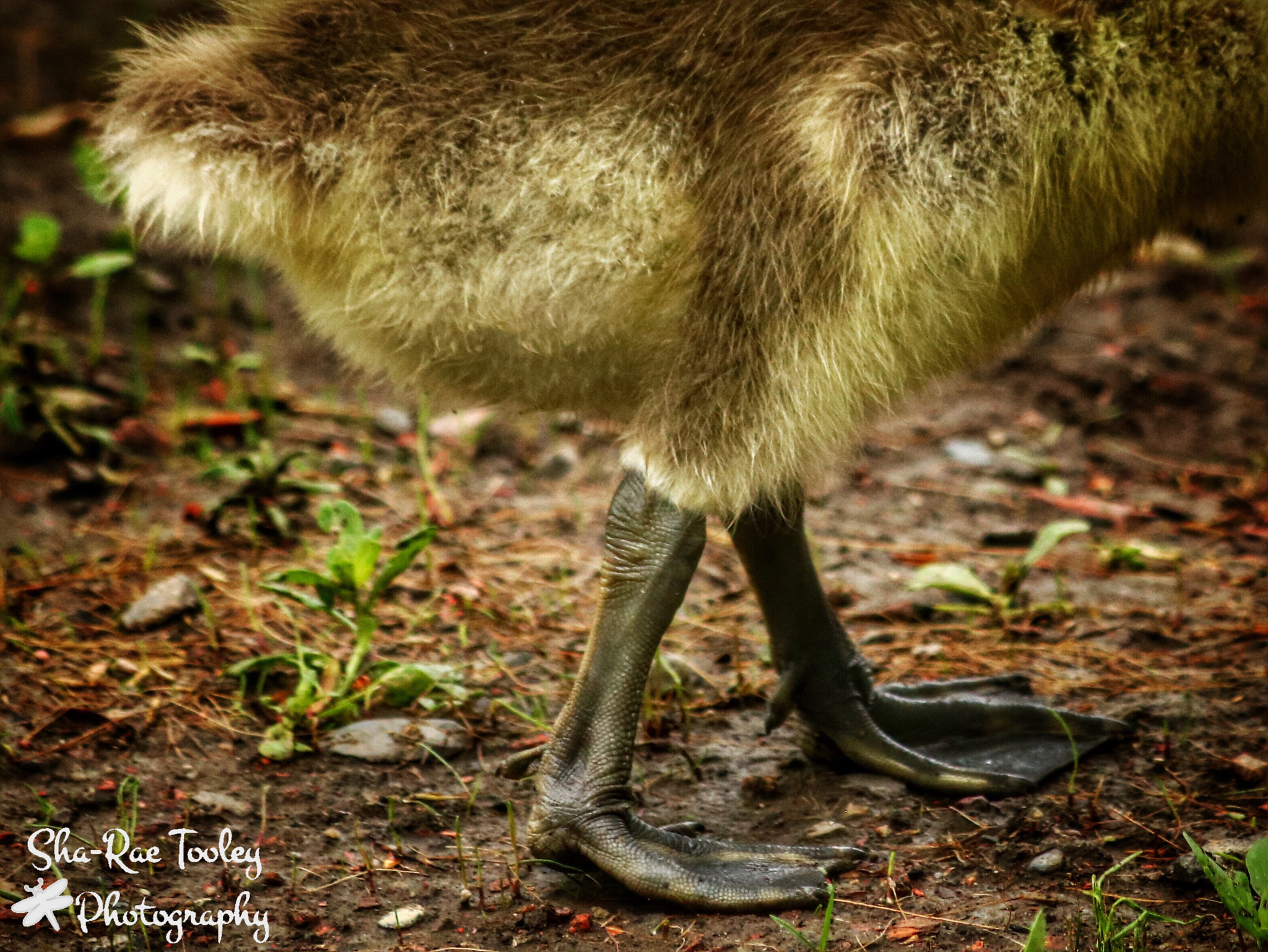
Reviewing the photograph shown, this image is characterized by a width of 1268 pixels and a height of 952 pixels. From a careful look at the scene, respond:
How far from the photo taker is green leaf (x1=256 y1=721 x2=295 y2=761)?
2.27 meters

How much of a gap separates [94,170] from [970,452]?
8.17ft

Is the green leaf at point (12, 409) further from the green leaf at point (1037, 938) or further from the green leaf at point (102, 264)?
the green leaf at point (1037, 938)

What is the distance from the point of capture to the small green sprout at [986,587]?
2826 mm

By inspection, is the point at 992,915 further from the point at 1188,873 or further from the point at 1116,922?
the point at 1188,873

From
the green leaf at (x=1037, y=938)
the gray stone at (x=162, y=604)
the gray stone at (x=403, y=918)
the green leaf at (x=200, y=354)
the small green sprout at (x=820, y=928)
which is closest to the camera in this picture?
the green leaf at (x=1037, y=938)

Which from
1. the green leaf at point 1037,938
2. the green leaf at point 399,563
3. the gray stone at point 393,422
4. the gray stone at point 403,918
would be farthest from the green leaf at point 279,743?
the gray stone at point 393,422

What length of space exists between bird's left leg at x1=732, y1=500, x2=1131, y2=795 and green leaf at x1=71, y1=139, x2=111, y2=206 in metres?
1.24

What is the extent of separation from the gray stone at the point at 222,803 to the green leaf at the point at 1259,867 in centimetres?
153

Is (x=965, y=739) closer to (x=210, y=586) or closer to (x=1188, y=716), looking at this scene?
(x=1188, y=716)

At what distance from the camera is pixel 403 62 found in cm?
193

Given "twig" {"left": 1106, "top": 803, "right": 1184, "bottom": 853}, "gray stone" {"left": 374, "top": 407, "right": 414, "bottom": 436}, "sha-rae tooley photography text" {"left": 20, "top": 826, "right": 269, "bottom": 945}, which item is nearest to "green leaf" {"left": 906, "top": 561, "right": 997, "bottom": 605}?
"twig" {"left": 1106, "top": 803, "right": 1184, "bottom": 853}

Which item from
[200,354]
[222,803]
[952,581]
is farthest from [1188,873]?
[200,354]

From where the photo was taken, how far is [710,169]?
1.84 metres

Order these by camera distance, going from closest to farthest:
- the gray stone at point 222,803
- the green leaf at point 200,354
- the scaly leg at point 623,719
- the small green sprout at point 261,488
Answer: the scaly leg at point 623,719, the gray stone at point 222,803, the small green sprout at point 261,488, the green leaf at point 200,354
